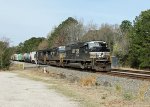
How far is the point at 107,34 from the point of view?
9112 centimetres

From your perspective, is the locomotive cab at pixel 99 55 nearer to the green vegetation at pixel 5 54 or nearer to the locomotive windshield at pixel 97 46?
the locomotive windshield at pixel 97 46

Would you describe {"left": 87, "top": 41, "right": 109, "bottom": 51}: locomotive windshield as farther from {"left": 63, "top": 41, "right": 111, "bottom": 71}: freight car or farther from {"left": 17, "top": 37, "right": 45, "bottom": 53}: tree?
{"left": 17, "top": 37, "right": 45, "bottom": 53}: tree

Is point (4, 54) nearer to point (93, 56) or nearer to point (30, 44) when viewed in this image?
point (93, 56)

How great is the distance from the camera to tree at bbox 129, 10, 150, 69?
5573 centimetres

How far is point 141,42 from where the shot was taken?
58406 mm

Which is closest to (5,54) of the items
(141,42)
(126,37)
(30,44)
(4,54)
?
(4,54)

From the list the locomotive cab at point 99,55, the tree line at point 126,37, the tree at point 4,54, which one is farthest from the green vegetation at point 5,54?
the tree line at point 126,37

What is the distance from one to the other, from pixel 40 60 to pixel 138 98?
173 ft

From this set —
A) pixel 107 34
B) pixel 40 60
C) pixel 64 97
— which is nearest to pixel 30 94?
pixel 64 97

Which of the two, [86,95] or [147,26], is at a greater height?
[147,26]

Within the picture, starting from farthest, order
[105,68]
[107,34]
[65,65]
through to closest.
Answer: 1. [107,34]
2. [65,65]
3. [105,68]

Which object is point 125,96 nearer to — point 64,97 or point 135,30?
point 64,97

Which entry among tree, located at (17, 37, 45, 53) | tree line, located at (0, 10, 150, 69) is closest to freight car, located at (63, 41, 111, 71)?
tree line, located at (0, 10, 150, 69)

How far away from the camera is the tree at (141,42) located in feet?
183
